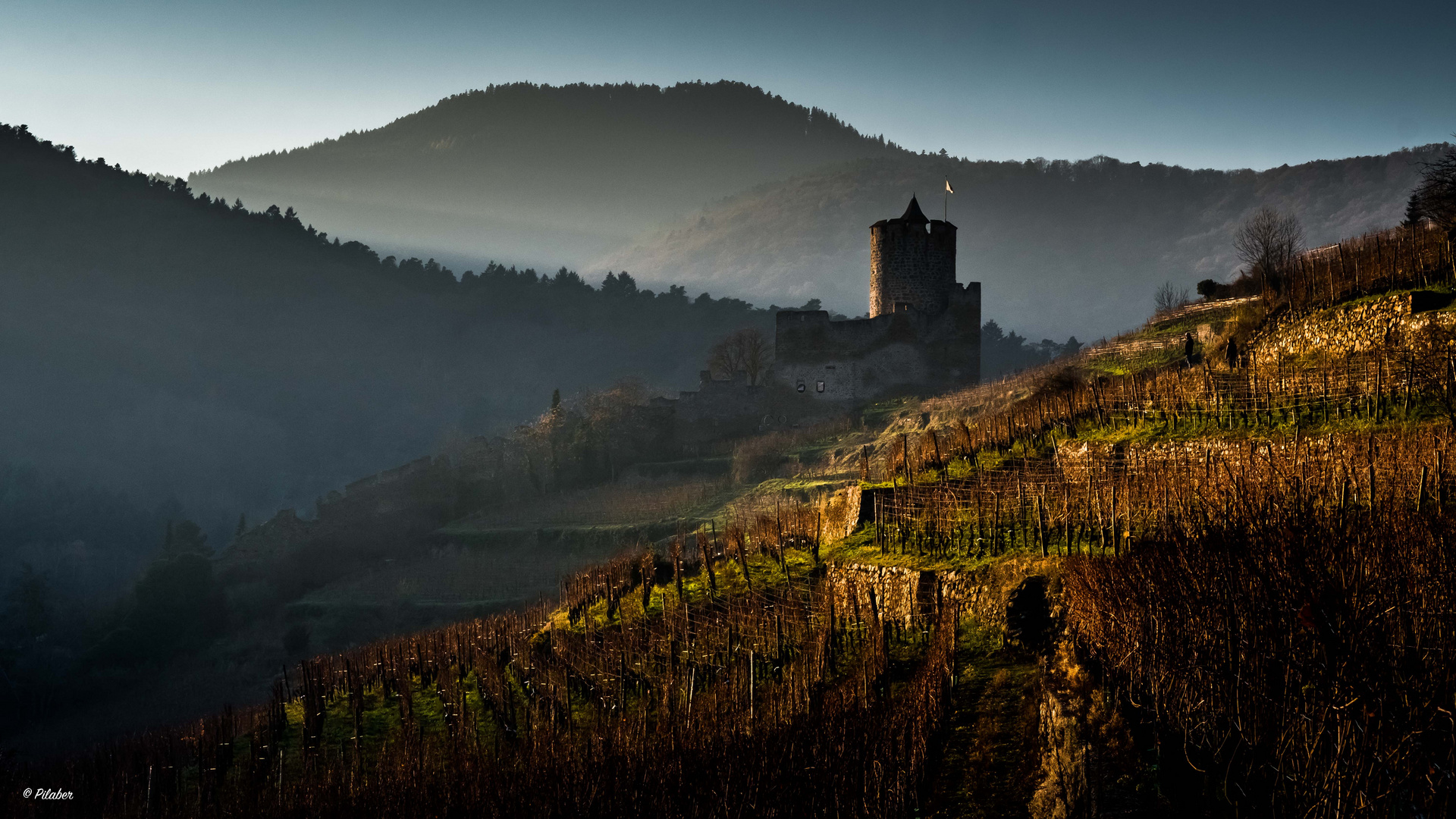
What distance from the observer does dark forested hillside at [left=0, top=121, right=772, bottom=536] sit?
75812mm

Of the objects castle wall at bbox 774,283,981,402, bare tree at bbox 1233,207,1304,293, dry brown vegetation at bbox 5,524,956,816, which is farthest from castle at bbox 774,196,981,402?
dry brown vegetation at bbox 5,524,956,816

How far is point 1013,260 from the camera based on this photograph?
137875mm

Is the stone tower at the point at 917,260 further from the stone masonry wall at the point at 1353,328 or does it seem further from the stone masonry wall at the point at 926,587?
the stone masonry wall at the point at 926,587

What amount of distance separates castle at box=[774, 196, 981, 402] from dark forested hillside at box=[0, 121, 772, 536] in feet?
108

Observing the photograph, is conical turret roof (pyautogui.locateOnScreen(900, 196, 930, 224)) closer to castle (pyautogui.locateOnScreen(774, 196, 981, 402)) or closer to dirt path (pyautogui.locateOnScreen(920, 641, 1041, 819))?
castle (pyautogui.locateOnScreen(774, 196, 981, 402))

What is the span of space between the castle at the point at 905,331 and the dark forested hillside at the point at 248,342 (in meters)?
33.0

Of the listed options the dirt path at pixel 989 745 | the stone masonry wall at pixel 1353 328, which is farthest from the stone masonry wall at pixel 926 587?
the stone masonry wall at pixel 1353 328

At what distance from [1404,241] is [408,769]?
22.3 metres

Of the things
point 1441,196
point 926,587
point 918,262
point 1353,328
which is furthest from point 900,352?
point 926,587

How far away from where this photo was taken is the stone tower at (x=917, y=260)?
51.5m

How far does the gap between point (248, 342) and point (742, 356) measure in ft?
179

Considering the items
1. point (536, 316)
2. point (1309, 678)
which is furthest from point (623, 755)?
point (536, 316)

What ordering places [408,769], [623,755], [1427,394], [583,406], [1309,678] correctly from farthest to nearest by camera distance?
1. [583,406]
2. [1427,394]
3. [408,769]
4. [623,755]
5. [1309,678]

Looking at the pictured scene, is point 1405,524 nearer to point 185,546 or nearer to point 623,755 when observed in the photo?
point 623,755
